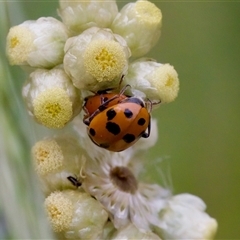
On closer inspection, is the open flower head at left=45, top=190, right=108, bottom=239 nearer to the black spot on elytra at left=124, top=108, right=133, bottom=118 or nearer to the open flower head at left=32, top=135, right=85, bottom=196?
the open flower head at left=32, top=135, right=85, bottom=196

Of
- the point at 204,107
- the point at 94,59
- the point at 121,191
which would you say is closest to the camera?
the point at 94,59

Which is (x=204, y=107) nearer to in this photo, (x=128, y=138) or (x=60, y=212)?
(x=128, y=138)

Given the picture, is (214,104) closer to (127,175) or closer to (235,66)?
(235,66)

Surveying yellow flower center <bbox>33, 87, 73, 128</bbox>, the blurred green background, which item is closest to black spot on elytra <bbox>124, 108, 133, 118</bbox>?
yellow flower center <bbox>33, 87, 73, 128</bbox>

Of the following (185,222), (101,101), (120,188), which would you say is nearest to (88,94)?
(101,101)

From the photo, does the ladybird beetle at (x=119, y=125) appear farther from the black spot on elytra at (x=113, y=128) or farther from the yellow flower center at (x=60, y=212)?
the yellow flower center at (x=60, y=212)
